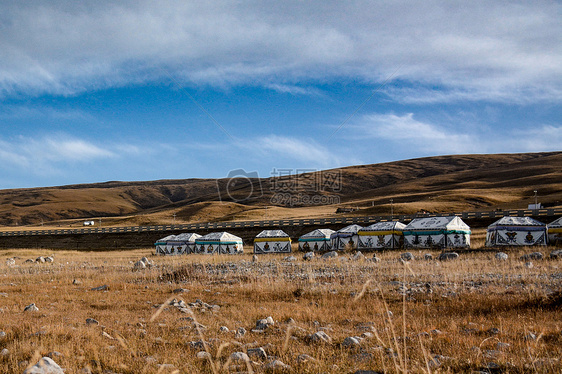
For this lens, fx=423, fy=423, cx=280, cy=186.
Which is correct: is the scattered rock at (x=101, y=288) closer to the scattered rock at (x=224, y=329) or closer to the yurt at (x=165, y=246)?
the scattered rock at (x=224, y=329)

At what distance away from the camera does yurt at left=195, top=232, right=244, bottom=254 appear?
1944 inches

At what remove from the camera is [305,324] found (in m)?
8.38

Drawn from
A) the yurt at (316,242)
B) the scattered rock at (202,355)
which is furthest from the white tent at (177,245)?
the scattered rock at (202,355)

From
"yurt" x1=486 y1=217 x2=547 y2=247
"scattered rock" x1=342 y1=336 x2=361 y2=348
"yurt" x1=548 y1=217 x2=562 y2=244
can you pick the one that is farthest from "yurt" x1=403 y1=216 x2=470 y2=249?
"scattered rock" x1=342 y1=336 x2=361 y2=348

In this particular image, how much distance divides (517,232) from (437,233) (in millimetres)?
6642

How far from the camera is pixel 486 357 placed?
5.75m

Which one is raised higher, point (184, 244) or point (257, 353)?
point (257, 353)

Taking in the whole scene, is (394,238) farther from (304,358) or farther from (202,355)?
(202,355)

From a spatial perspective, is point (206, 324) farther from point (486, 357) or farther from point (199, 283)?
point (199, 283)

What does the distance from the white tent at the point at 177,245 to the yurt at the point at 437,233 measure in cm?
2605

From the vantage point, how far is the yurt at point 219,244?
49.4 metres

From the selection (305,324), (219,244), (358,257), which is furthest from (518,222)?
(305,324)

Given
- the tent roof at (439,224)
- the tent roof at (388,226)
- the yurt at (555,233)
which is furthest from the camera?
the tent roof at (388,226)

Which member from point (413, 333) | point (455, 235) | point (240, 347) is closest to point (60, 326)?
point (240, 347)
